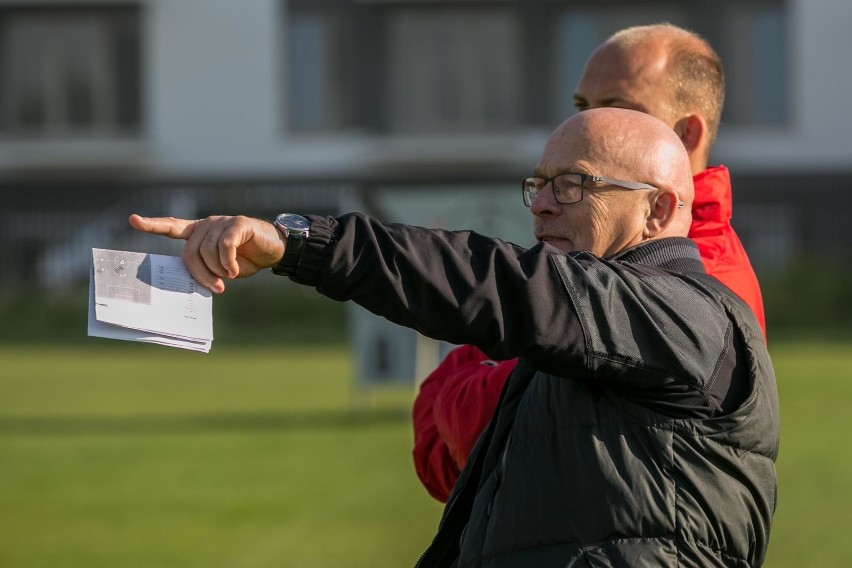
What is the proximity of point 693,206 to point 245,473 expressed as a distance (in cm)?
737

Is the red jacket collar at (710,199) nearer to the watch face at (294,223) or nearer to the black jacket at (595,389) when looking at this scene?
the black jacket at (595,389)

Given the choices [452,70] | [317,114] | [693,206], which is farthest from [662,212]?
[452,70]

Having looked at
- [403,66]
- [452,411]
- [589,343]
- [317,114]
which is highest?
[403,66]

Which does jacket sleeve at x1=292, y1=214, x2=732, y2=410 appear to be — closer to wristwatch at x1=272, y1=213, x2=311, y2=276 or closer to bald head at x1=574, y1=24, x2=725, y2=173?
wristwatch at x1=272, y1=213, x2=311, y2=276

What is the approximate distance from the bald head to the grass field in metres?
3.85

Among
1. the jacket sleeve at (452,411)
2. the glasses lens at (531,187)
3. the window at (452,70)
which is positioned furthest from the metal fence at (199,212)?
the glasses lens at (531,187)

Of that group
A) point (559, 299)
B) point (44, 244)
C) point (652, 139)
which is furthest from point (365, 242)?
point (44, 244)

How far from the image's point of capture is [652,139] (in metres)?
2.82

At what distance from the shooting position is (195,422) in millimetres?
13086

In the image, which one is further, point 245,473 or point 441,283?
point 245,473

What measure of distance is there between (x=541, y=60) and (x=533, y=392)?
107 feet

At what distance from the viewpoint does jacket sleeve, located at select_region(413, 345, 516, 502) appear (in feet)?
9.82

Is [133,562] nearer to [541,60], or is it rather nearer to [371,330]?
[371,330]

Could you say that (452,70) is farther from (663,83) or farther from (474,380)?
(474,380)
